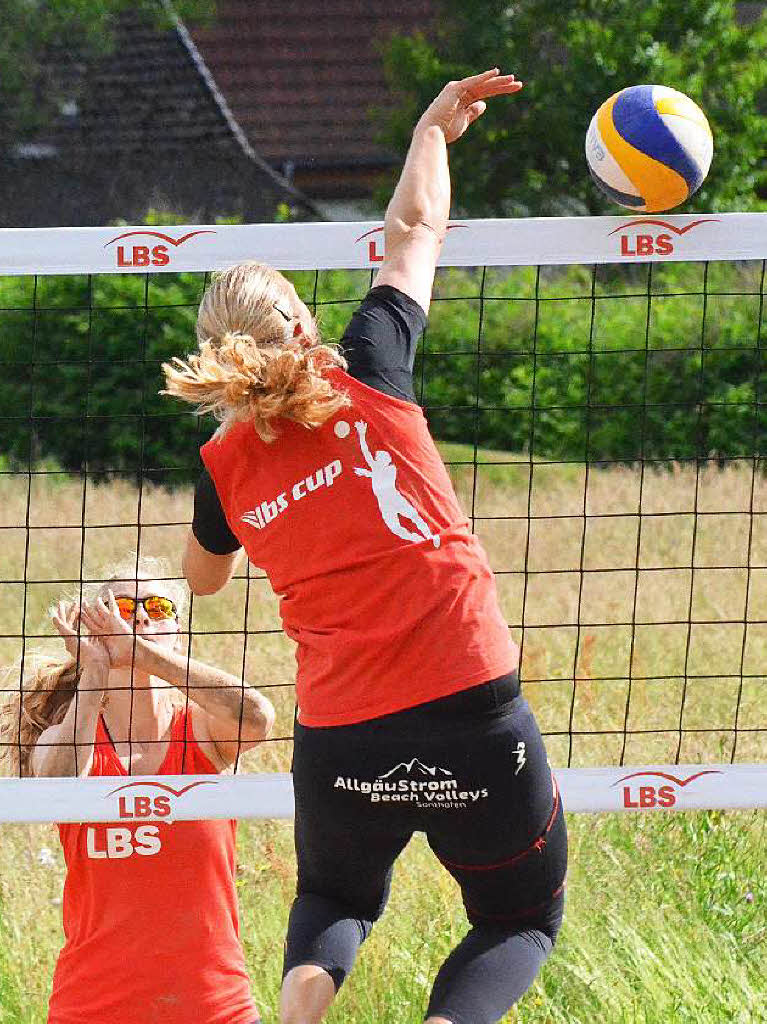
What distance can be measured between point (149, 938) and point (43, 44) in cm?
2249

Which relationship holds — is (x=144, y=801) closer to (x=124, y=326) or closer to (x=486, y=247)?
(x=486, y=247)

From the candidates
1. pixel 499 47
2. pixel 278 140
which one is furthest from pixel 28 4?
pixel 499 47

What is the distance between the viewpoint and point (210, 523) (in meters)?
3.20

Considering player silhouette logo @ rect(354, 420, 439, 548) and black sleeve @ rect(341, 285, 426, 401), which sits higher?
black sleeve @ rect(341, 285, 426, 401)

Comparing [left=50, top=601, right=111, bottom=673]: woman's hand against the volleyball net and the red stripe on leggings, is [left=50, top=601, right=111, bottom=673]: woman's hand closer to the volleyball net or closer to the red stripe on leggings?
the volleyball net

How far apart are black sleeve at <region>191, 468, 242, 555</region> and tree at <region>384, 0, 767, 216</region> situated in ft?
50.9

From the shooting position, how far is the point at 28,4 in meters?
23.0

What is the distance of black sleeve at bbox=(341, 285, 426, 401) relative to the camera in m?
3.01

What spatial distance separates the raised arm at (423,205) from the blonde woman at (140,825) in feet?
3.45

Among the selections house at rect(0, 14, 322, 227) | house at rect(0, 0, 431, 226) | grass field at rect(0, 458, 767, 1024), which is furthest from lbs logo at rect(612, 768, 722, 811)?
house at rect(0, 14, 322, 227)

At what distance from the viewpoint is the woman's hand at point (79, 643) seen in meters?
3.47

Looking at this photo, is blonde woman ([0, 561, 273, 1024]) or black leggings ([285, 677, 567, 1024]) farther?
blonde woman ([0, 561, 273, 1024])

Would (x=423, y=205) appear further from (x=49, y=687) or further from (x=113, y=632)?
(x=49, y=687)

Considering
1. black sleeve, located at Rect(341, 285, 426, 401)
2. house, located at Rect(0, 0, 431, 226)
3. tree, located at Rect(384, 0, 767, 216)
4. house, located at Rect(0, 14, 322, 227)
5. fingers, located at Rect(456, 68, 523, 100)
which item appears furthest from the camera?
house, located at Rect(0, 0, 431, 226)
